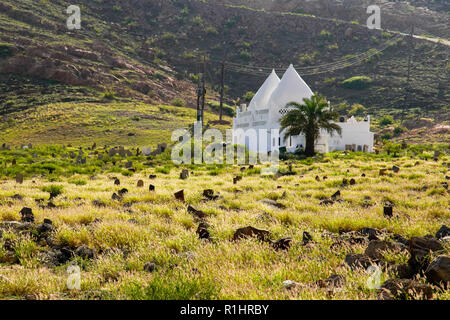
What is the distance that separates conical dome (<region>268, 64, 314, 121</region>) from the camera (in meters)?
29.4

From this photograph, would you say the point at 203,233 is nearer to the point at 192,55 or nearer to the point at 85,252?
the point at 85,252

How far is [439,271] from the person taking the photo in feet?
8.50

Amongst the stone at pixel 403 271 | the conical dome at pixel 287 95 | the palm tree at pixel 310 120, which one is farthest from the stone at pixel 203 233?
the conical dome at pixel 287 95

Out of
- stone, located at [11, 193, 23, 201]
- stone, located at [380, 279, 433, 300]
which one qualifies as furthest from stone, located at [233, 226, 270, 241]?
stone, located at [11, 193, 23, 201]

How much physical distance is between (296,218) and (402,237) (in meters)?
1.68

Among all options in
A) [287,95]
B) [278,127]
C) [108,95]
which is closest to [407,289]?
[278,127]

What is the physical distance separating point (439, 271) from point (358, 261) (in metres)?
0.69

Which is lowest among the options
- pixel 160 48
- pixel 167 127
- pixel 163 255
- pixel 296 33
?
pixel 163 255

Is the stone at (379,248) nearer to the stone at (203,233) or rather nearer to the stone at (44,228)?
the stone at (203,233)

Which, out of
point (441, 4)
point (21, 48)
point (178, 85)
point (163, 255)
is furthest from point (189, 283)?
point (441, 4)

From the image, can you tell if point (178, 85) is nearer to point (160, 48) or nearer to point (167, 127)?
point (160, 48)

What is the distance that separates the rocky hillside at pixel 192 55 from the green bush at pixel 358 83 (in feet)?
0.68

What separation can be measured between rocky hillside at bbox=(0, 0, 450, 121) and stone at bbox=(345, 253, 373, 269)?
48.4 meters

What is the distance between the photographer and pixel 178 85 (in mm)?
69375
